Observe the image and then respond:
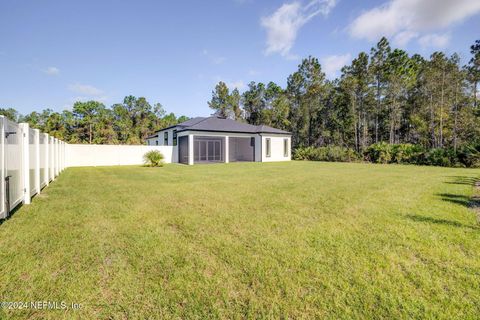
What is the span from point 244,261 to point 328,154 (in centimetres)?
2458

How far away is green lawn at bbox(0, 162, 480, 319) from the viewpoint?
2.01 m

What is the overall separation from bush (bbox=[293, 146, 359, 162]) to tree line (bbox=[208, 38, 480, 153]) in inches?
260

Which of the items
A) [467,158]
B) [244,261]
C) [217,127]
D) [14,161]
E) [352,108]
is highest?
[352,108]

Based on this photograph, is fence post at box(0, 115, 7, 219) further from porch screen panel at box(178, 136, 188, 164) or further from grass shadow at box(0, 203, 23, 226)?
porch screen panel at box(178, 136, 188, 164)

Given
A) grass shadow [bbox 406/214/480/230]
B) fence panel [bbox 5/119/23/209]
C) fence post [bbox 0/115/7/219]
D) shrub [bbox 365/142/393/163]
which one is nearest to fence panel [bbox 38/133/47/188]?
fence panel [bbox 5/119/23/209]

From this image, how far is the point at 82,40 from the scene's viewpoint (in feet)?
52.4

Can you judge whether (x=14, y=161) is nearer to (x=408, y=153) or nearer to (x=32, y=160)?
(x=32, y=160)

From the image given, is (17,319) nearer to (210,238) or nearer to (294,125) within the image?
(210,238)

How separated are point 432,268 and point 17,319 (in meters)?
4.26

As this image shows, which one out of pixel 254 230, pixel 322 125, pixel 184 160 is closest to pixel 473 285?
pixel 254 230

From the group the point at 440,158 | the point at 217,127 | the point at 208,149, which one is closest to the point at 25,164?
the point at 208,149

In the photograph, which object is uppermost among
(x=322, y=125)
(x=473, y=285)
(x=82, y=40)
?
(x=82, y=40)

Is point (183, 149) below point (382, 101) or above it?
below

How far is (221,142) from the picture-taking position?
76.0 ft
